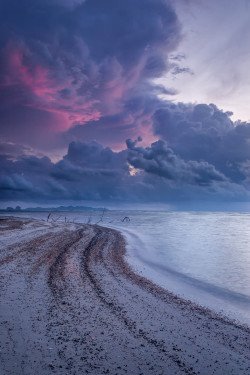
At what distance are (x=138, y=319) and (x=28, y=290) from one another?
4.70 meters

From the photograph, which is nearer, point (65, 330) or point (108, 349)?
point (108, 349)

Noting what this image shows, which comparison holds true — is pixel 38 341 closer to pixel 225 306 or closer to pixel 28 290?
pixel 28 290

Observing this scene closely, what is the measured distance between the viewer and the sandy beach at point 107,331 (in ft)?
16.8

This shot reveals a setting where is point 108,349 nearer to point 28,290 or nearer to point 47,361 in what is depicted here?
point 47,361

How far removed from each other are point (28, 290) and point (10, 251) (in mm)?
8437

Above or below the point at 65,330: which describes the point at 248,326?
below

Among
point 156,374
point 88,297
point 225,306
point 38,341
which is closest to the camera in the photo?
point 156,374

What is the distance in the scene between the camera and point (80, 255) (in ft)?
54.1

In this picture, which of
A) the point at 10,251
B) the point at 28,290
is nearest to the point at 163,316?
the point at 28,290

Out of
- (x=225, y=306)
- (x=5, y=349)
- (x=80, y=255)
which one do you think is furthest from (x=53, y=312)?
(x=80, y=255)

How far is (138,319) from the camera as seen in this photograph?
7.38 m

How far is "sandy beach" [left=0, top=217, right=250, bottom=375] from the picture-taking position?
511 cm

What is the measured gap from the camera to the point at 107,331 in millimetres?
6438

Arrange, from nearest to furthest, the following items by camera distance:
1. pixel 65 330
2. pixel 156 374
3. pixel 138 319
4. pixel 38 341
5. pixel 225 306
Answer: pixel 156 374 → pixel 38 341 → pixel 65 330 → pixel 138 319 → pixel 225 306
